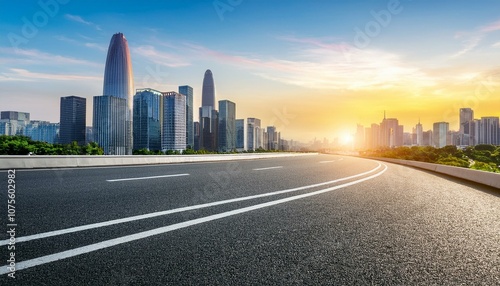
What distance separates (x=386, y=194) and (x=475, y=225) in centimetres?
266

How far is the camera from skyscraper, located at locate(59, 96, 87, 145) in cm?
13462

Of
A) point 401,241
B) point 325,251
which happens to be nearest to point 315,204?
point 401,241

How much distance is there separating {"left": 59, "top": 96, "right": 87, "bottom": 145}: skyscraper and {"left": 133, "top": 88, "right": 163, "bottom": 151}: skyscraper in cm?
2579

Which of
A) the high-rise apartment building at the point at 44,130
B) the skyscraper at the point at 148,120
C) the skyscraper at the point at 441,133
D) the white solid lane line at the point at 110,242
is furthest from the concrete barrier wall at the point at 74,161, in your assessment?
the high-rise apartment building at the point at 44,130

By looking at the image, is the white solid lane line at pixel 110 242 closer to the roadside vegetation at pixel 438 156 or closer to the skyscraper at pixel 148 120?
the roadside vegetation at pixel 438 156

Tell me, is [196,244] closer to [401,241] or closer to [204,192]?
[401,241]

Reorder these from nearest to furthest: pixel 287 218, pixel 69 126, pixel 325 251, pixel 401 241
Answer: pixel 325 251 → pixel 401 241 → pixel 287 218 → pixel 69 126

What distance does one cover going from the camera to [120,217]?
13.0ft

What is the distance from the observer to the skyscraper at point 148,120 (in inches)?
5851

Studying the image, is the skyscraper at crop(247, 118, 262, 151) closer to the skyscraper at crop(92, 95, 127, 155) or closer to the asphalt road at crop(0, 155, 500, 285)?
the skyscraper at crop(92, 95, 127, 155)

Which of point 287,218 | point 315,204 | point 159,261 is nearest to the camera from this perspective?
point 159,261

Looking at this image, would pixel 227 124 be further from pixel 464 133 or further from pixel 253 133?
pixel 464 133

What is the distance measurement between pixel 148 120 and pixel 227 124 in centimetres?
4744

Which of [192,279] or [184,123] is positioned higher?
[184,123]
